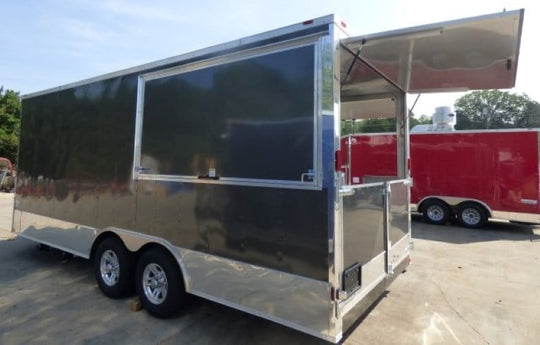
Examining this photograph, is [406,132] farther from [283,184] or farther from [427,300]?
[283,184]

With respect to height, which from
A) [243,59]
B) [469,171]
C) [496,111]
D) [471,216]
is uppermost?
[496,111]

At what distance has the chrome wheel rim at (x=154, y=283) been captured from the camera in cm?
384

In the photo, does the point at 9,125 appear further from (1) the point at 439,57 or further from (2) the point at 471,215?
(1) the point at 439,57

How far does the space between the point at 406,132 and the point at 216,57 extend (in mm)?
2723

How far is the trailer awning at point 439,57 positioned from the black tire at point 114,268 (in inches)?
129

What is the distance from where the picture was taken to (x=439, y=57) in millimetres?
3262

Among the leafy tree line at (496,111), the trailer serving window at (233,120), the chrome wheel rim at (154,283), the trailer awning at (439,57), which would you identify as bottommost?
the chrome wheel rim at (154,283)

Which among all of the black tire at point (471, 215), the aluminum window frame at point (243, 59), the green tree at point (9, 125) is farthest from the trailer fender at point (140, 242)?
the green tree at point (9, 125)

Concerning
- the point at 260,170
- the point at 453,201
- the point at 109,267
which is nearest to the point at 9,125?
the point at 109,267

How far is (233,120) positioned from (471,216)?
30.3ft

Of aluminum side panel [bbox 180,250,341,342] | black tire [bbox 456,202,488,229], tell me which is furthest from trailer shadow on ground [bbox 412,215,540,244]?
aluminum side panel [bbox 180,250,341,342]

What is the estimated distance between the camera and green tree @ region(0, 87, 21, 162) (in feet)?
77.8

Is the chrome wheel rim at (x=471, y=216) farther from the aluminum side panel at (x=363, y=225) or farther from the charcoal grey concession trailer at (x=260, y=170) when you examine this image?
the aluminum side panel at (x=363, y=225)

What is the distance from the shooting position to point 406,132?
4.68m
